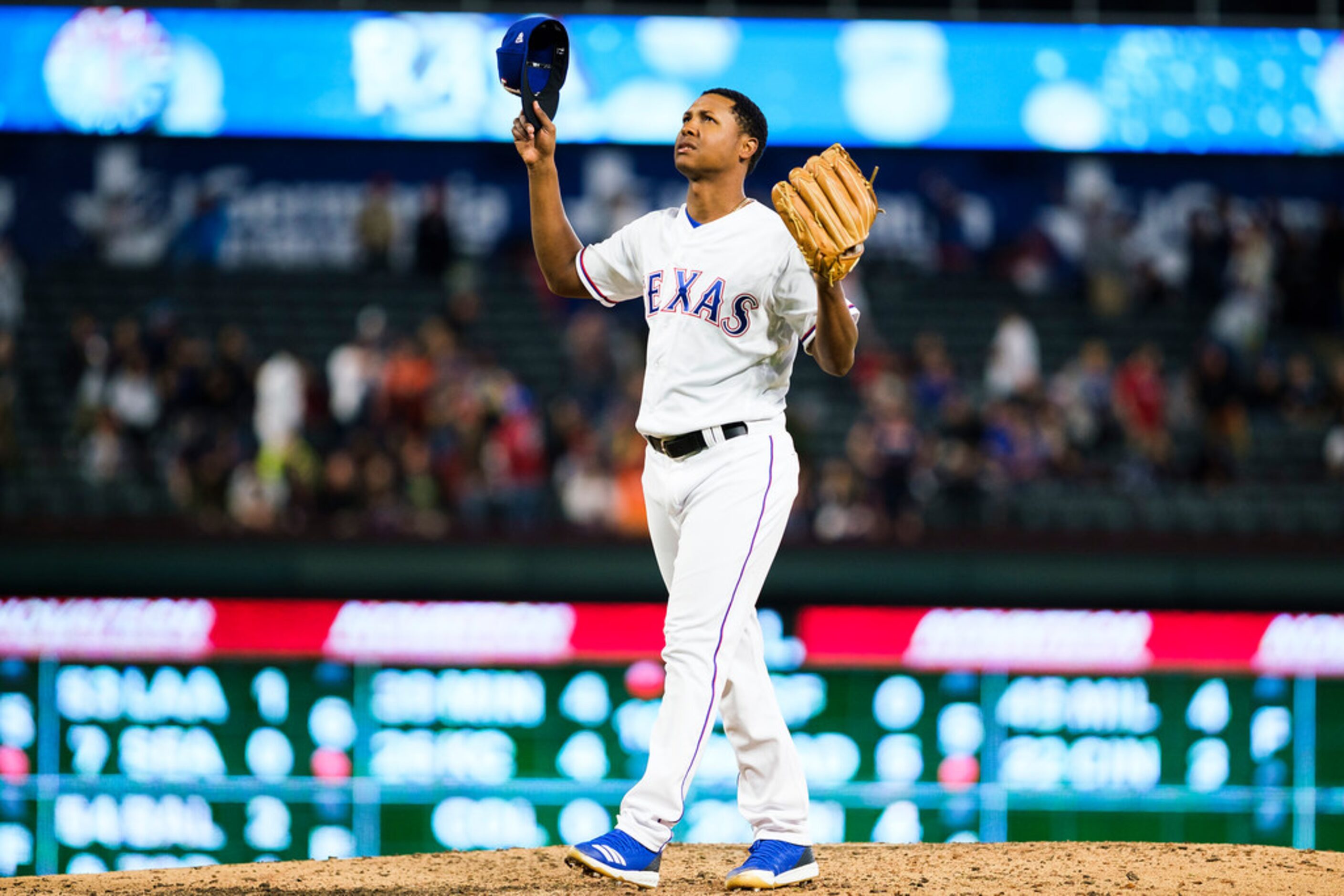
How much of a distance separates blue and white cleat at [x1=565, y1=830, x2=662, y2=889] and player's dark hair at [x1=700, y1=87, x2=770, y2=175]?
154cm

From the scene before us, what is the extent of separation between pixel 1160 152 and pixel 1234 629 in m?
8.26

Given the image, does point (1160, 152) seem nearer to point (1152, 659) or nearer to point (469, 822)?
point (1152, 659)

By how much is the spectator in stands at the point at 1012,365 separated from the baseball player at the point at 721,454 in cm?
779

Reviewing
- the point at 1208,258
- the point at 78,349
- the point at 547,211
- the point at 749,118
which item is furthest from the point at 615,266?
the point at 1208,258

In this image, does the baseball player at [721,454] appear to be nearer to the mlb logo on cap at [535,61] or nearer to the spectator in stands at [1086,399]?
the mlb logo on cap at [535,61]

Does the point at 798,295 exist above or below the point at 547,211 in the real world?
below

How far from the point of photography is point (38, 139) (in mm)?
15586

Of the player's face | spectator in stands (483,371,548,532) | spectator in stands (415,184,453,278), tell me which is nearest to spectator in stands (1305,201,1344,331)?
spectator in stands (483,371,548,532)

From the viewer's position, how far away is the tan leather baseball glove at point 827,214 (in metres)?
3.40

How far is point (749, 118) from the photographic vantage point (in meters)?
3.73

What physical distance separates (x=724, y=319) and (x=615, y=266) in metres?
0.37

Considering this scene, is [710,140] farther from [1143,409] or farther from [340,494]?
[1143,409]

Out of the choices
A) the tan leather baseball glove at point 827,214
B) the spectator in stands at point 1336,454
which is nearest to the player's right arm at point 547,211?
the tan leather baseball glove at point 827,214

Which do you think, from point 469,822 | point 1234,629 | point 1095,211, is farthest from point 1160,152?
point 469,822
